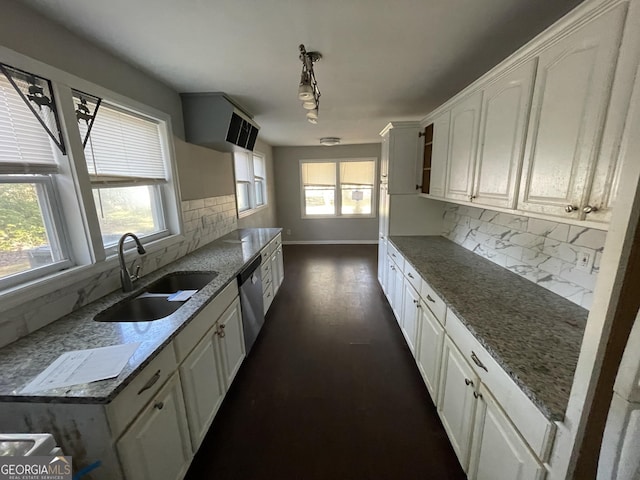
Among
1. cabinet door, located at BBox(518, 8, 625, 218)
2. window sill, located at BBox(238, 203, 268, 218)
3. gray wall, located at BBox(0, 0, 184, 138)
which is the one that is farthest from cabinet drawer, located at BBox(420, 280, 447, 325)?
window sill, located at BBox(238, 203, 268, 218)

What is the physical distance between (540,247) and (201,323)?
7.03 feet

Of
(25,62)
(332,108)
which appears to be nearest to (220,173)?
(332,108)

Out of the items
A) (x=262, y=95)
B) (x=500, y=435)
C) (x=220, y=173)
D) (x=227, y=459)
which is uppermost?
(x=262, y=95)

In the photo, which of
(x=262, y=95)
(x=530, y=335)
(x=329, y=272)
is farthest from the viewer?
(x=329, y=272)

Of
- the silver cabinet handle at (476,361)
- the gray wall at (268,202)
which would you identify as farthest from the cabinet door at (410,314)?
the gray wall at (268,202)

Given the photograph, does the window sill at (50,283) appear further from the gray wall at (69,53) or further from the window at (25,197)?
the gray wall at (69,53)

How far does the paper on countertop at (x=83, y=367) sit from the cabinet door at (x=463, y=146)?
2.23 meters

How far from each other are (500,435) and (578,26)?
164cm

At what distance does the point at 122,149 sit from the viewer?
190 cm

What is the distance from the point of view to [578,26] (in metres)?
1.01

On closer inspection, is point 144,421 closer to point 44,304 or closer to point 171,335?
point 171,335

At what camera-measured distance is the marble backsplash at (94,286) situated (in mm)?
1184

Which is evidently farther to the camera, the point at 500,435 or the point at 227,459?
the point at 227,459

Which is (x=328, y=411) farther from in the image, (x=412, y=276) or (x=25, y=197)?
(x=25, y=197)
